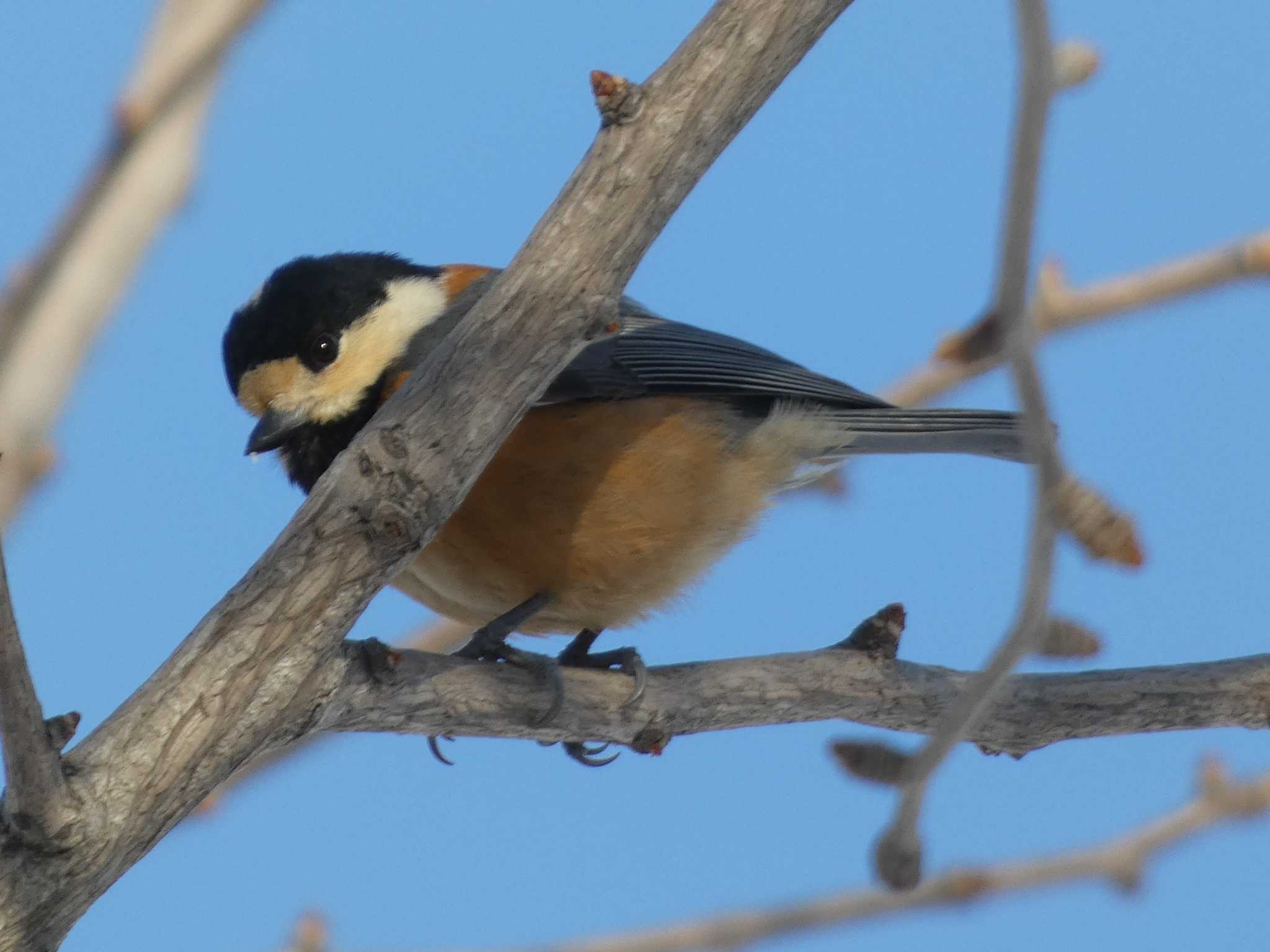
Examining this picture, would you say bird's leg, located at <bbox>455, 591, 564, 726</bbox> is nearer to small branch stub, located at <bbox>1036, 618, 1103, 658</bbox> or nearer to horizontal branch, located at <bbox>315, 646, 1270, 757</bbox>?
horizontal branch, located at <bbox>315, 646, 1270, 757</bbox>

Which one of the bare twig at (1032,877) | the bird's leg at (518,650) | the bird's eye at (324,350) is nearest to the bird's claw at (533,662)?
the bird's leg at (518,650)

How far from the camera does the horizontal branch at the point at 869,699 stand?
291 cm

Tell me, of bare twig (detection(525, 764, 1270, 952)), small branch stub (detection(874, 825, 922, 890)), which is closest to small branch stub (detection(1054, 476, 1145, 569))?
small branch stub (detection(874, 825, 922, 890))

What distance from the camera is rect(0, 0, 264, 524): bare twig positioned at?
2787mm

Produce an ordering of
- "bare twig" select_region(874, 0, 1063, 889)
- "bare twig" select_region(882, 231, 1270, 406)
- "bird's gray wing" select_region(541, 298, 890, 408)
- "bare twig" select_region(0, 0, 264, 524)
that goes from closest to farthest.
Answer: "bare twig" select_region(874, 0, 1063, 889) < "bare twig" select_region(882, 231, 1270, 406) < "bare twig" select_region(0, 0, 264, 524) < "bird's gray wing" select_region(541, 298, 890, 408)

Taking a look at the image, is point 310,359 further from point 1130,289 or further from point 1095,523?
point 1095,523

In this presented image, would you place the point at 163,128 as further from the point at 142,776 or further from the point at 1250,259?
the point at 1250,259

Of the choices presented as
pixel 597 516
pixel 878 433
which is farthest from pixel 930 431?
pixel 597 516

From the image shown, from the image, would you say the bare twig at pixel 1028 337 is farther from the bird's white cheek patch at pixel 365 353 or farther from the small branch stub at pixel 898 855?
the bird's white cheek patch at pixel 365 353

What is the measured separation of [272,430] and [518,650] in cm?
84

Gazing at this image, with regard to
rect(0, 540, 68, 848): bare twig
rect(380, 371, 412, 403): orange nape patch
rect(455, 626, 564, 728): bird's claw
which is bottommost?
rect(0, 540, 68, 848): bare twig

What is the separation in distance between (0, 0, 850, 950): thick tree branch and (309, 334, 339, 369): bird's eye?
3.42 ft

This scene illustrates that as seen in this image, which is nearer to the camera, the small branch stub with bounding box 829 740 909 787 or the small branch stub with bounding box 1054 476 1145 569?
the small branch stub with bounding box 1054 476 1145 569

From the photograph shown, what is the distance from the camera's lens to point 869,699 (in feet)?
9.82
